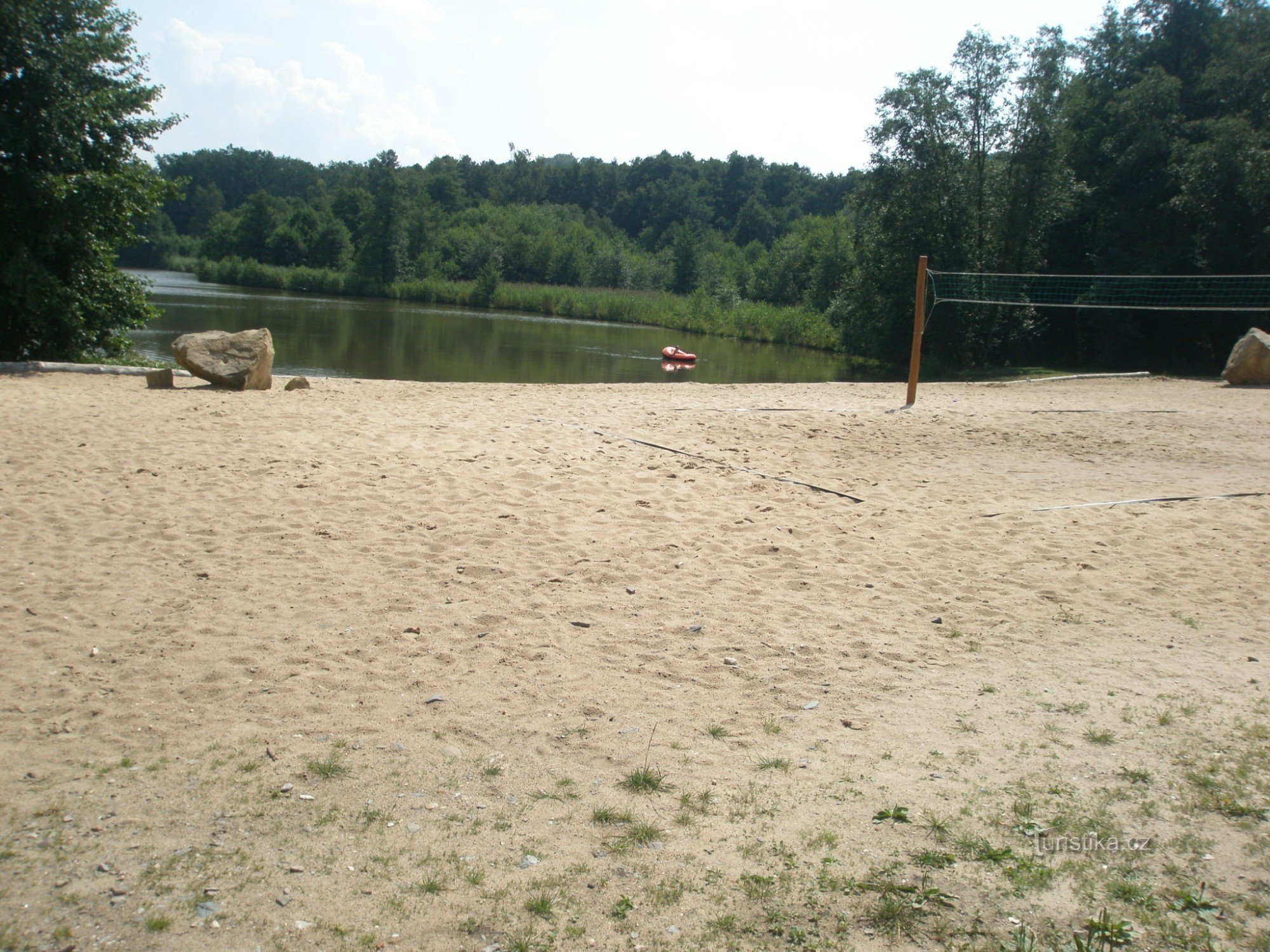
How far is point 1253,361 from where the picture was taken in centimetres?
1562

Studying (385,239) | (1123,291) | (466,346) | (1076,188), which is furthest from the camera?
(385,239)

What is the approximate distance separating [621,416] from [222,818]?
24.7 feet

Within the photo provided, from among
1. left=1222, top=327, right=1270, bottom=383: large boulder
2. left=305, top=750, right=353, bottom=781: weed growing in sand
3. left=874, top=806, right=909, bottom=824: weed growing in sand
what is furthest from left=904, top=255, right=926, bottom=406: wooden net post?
left=305, top=750, right=353, bottom=781: weed growing in sand

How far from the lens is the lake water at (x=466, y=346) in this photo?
72.0 ft

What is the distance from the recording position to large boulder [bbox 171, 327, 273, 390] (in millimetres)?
10883

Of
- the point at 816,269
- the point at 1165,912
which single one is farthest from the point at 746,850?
the point at 816,269

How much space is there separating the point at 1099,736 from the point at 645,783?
2000mm

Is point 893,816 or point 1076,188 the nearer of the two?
point 893,816

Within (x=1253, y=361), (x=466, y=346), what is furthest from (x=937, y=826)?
(x=466, y=346)

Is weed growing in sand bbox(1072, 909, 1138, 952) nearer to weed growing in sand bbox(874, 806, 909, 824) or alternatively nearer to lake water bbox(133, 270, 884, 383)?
weed growing in sand bbox(874, 806, 909, 824)

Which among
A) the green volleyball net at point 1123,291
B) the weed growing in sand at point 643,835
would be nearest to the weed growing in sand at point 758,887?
the weed growing in sand at point 643,835

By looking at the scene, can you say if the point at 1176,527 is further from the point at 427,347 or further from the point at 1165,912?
the point at 427,347

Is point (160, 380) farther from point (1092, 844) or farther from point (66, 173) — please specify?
point (1092, 844)

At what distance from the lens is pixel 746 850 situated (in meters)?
3.18
